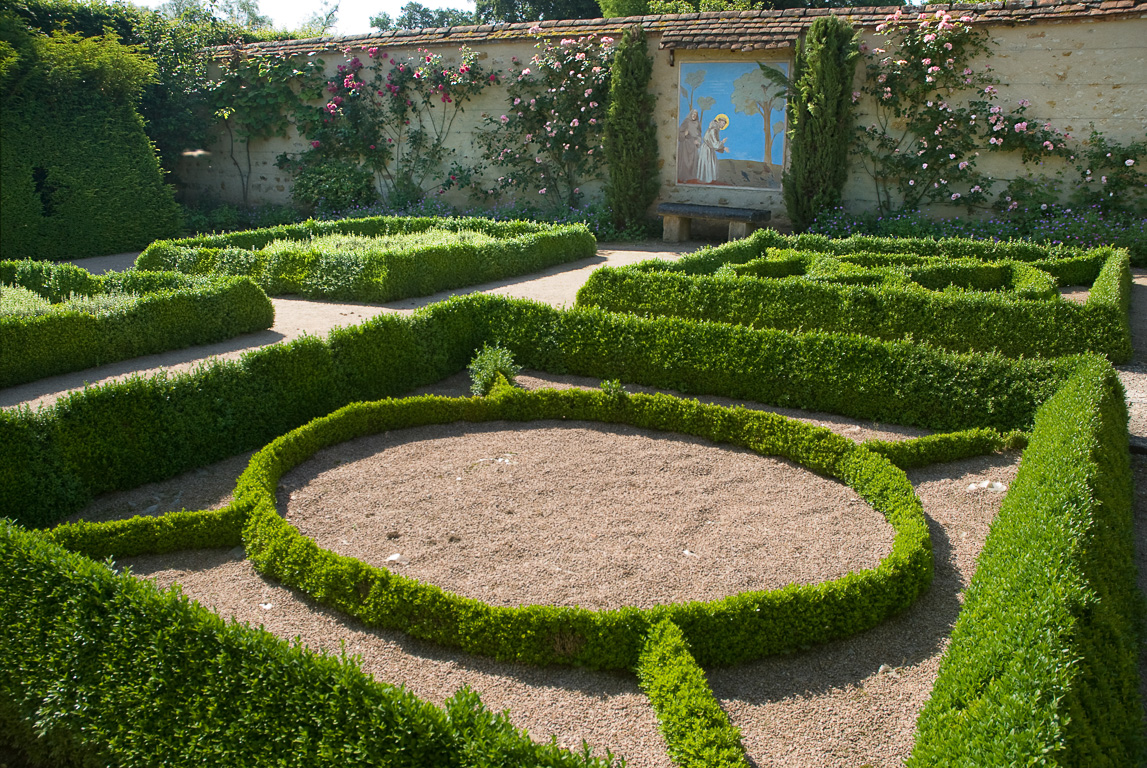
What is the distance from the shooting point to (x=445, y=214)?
690 inches

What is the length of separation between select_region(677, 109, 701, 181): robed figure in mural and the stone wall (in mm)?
150

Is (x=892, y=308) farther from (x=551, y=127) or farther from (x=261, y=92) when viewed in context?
(x=261, y=92)

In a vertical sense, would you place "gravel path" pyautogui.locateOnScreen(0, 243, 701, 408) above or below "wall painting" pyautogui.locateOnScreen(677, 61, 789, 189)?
below

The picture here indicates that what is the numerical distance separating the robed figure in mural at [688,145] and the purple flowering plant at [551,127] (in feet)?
5.18

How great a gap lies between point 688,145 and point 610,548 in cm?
1272

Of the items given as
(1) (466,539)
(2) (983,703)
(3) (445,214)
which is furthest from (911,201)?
(2) (983,703)

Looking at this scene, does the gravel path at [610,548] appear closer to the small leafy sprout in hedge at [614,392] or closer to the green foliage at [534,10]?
the small leafy sprout in hedge at [614,392]

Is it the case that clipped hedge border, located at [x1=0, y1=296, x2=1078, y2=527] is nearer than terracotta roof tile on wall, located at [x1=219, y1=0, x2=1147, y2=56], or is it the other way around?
clipped hedge border, located at [x1=0, y1=296, x2=1078, y2=527]

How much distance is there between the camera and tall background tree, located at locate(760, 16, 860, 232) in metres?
14.0

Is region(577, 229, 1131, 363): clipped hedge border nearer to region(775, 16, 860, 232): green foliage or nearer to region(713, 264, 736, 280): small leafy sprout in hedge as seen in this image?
region(713, 264, 736, 280): small leafy sprout in hedge

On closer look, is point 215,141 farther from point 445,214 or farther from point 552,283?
point 552,283

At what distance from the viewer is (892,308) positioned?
797 cm

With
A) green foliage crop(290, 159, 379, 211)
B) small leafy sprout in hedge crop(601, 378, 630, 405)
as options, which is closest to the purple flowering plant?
green foliage crop(290, 159, 379, 211)

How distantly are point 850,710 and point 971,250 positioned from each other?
955cm
